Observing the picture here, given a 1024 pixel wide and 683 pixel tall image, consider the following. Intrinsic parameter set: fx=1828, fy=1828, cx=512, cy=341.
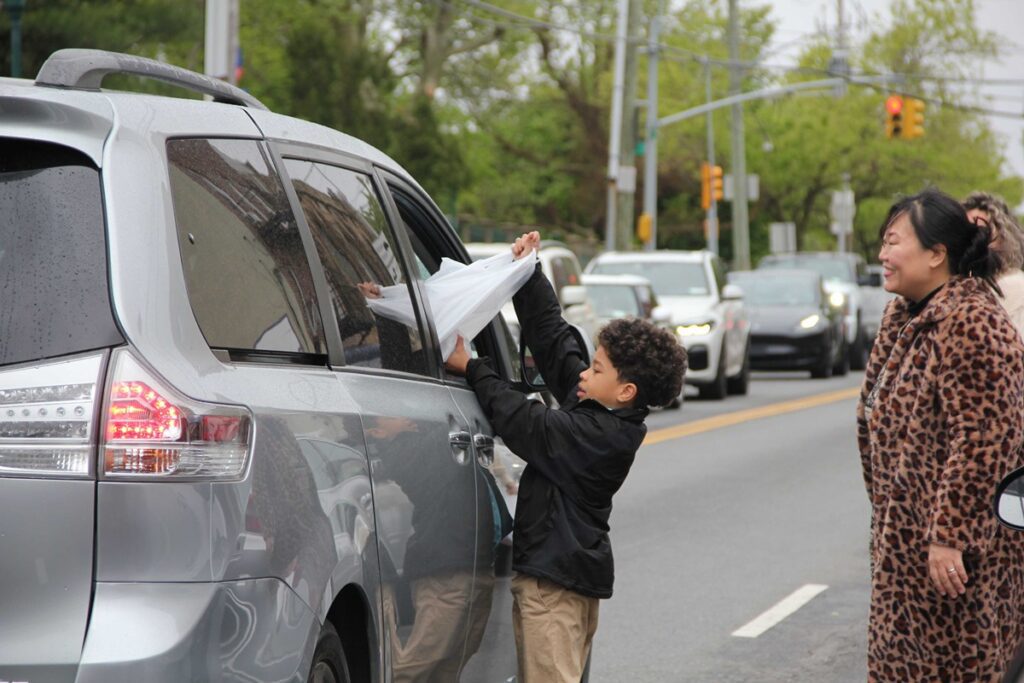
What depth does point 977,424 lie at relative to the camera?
14.9 feet

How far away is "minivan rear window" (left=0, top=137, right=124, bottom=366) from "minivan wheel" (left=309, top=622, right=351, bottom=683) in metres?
0.76

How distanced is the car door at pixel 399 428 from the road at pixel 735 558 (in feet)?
9.11

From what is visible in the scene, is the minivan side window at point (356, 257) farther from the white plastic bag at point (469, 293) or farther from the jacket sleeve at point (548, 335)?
the jacket sleeve at point (548, 335)

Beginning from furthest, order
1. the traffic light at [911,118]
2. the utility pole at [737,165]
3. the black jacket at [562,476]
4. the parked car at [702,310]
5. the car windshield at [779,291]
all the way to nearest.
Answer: the utility pole at [737,165], the traffic light at [911,118], the car windshield at [779,291], the parked car at [702,310], the black jacket at [562,476]

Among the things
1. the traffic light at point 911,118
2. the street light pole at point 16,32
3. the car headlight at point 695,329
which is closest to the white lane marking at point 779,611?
the car headlight at point 695,329

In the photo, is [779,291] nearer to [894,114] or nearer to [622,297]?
[622,297]

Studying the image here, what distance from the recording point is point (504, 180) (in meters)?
66.1

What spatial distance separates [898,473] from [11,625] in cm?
242

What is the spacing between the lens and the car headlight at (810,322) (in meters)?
28.6

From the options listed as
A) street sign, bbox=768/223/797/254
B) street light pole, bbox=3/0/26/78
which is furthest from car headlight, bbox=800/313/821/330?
street sign, bbox=768/223/797/254

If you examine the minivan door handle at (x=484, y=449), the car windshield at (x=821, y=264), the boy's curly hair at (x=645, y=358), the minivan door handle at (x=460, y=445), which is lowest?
the car windshield at (x=821, y=264)

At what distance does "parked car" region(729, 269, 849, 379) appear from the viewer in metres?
28.7

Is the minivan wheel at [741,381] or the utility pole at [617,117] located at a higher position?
the utility pole at [617,117]

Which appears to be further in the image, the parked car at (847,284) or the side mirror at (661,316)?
the parked car at (847,284)
